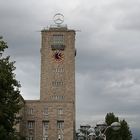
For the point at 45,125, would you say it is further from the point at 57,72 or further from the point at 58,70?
the point at 58,70

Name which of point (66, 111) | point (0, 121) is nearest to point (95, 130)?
point (0, 121)

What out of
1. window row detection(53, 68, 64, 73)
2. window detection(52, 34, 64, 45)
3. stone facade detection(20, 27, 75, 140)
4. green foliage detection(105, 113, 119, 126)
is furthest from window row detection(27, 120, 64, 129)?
window detection(52, 34, 64, 45)

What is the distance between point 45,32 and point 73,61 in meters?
10.4

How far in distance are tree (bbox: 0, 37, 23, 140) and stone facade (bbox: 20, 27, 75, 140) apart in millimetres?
74943

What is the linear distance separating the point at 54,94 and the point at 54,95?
350 millimetres

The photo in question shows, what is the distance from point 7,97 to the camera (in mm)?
56781

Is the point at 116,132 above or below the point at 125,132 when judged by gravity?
below

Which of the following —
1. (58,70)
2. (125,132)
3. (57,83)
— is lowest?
(125,132)

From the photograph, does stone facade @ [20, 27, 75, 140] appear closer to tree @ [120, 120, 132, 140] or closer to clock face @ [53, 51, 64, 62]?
clock face @ [53, 51, 64, 62]

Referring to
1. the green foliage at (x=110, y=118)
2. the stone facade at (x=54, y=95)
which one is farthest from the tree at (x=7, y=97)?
the stone facade at (x=54, y=95)

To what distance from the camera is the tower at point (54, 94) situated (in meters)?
135

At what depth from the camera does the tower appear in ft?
442

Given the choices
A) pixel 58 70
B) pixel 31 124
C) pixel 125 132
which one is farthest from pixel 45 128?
pixel 125 132

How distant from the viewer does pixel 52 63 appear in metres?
146
